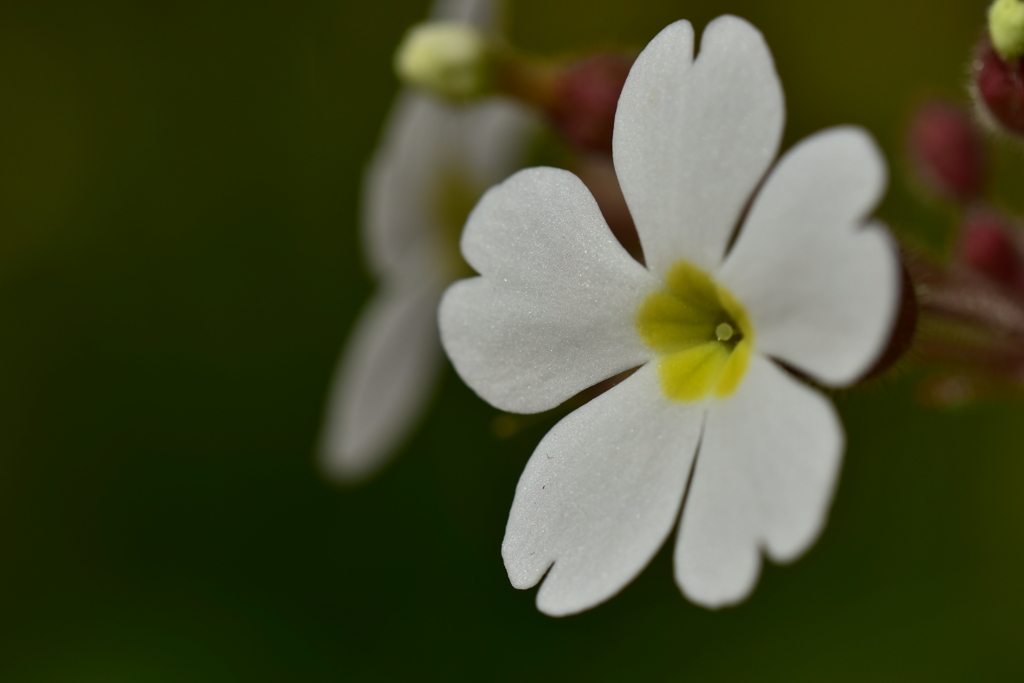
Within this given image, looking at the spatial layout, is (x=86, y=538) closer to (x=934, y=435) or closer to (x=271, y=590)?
(x=271, y=590)

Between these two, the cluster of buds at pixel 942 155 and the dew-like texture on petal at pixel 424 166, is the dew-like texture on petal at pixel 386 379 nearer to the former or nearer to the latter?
the dew-like texture on petal at pixel 424 166

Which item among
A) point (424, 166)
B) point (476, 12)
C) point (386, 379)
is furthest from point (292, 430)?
point (476, 12)

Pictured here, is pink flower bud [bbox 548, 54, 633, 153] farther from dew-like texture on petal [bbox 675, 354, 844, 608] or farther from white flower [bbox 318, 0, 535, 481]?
dew-like texture on petal [bbox 675, 354, 844, 608]

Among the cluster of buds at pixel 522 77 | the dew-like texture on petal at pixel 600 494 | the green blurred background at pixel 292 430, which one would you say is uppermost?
the cluster of buds at pixel 522 77

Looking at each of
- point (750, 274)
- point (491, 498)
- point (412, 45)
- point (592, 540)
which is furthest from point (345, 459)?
point (750, 274)

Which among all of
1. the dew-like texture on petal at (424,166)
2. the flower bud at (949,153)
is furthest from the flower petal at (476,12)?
the flower bud at (949,153)

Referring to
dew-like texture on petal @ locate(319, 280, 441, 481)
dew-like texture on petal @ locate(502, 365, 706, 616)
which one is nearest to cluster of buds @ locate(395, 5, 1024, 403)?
dew-like texture on petal @ locate(502, 365, 706, 616)
